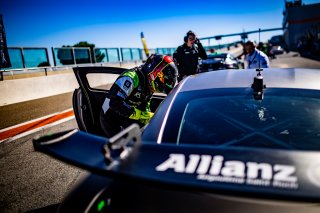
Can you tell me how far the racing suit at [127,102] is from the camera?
3123mm

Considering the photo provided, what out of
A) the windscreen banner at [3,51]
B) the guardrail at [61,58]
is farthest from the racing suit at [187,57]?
the windscreen banner at [3,51]

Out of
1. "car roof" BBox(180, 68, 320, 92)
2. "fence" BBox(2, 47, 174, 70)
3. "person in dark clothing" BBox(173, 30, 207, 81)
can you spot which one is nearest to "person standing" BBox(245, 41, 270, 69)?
"person in dark clothing" BBox(173, 30, 207, 81)

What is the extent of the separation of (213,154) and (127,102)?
7.65 feet

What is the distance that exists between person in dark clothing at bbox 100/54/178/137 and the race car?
112cm

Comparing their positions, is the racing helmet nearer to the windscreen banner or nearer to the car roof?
the car roof

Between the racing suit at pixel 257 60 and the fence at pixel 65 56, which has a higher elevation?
the fence at pixel 65 56

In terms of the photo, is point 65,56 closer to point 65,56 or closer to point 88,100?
point 65,56

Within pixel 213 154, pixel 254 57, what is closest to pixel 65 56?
pixel 254 57

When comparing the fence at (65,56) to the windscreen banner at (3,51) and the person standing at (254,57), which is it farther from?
the person standing at (254,57)

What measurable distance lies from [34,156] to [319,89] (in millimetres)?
4357

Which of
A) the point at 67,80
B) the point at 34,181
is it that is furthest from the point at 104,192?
the point at 67,80

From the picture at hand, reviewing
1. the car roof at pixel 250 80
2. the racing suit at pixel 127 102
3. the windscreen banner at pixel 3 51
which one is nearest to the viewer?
the car roof at pixel 250 80

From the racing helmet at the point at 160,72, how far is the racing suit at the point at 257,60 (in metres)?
4.47

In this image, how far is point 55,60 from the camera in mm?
14875
